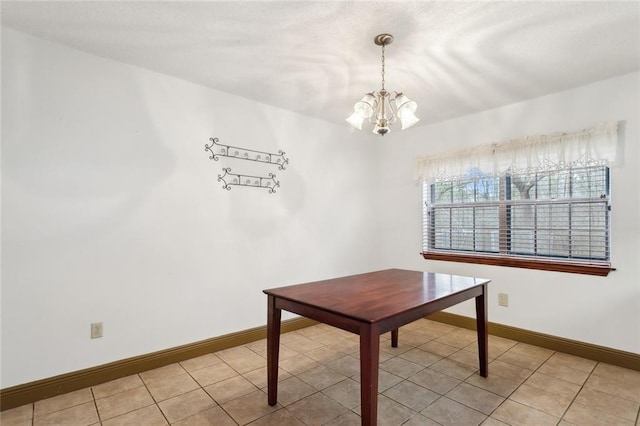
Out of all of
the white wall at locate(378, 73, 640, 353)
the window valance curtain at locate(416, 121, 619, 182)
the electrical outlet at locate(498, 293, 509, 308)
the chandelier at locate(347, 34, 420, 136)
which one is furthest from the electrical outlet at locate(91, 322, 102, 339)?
the electrical outlet at locate(498, 293, 509, 308)

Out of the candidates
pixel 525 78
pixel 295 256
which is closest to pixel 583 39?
pixel 525 78

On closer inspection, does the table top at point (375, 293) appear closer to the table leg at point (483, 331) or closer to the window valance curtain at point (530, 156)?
the table leg at point (483, 331)

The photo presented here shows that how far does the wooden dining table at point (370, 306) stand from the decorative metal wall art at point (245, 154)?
4.73 ft

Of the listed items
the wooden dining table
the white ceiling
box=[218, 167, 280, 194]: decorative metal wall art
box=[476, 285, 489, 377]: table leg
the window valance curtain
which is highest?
the white ceiling

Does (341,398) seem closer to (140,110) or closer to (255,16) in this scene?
(255,16)

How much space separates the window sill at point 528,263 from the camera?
2613mm

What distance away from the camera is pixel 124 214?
236 centimetres

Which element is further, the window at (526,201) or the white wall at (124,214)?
the window at (526,201)

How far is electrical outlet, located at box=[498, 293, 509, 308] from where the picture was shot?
123 inches

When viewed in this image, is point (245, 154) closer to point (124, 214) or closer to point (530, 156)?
point (124, 214)

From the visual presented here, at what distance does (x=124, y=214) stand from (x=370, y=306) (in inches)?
74.4

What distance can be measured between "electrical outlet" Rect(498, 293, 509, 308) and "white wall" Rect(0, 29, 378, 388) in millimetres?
2002

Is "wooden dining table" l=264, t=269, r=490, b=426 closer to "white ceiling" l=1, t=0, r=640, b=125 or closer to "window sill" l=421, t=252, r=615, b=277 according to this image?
"window sill" l=421, t=252, r=615, b=277

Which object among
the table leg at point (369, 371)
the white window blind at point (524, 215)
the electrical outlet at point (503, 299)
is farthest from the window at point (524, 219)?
the table leg at point (369, 371)
